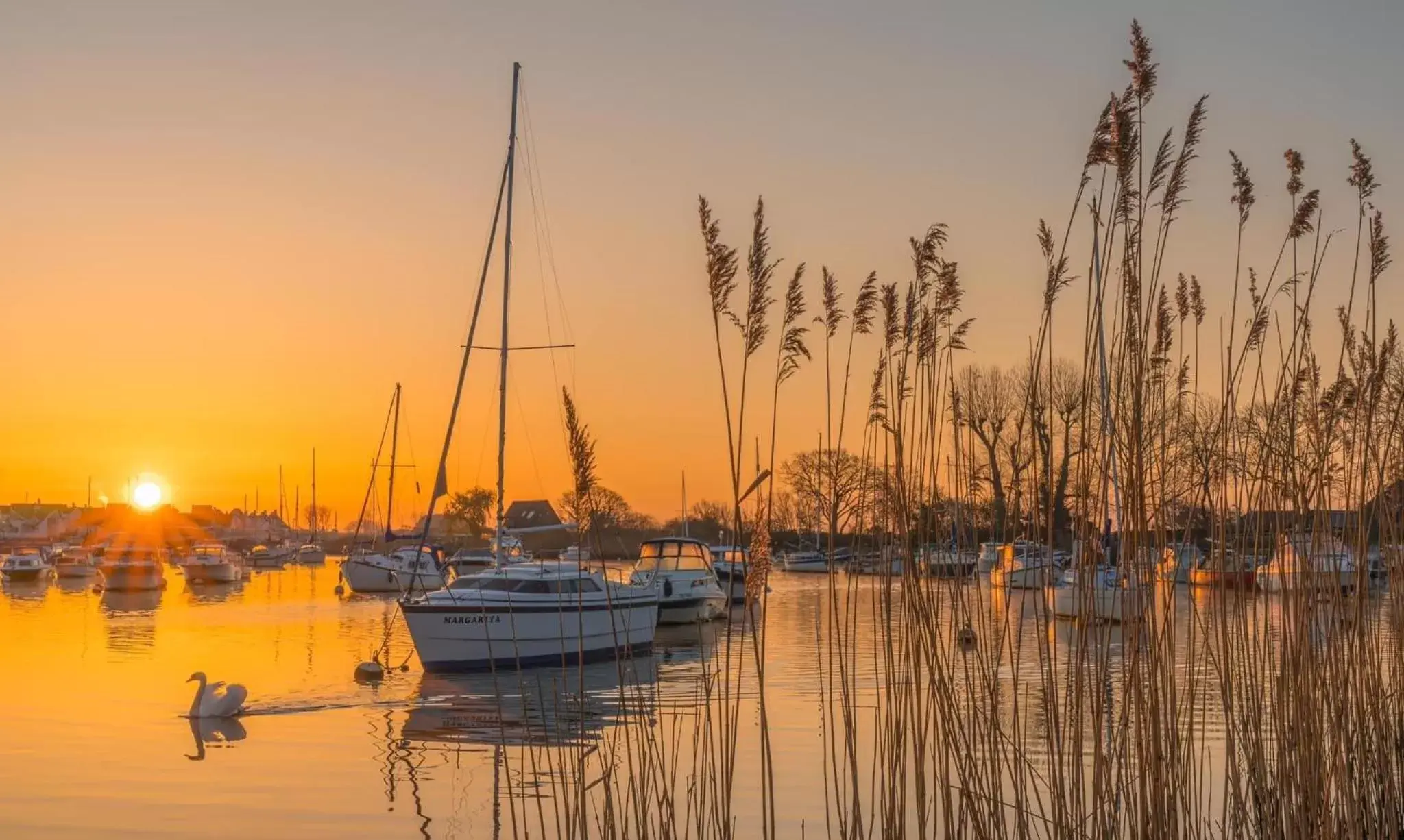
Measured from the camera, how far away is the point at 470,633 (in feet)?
68.4

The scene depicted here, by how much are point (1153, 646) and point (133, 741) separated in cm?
1343

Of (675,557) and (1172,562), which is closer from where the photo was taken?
(1172,562)

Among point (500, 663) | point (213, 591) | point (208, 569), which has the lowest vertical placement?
point (213, 591)

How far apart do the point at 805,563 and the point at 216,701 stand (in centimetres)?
6248

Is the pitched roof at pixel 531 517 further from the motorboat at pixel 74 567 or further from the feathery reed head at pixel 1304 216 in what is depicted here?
the feathery reed head at pixel 1304 216

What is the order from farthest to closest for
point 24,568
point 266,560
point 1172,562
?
point 266,560 < point 24,568 < point 1172,562

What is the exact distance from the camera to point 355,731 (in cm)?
1556

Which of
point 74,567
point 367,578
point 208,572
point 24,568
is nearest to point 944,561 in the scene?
point 367,578

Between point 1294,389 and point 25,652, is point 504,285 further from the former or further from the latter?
point 1294,389

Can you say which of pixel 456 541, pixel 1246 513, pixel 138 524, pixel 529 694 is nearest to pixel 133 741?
pixel 529 694

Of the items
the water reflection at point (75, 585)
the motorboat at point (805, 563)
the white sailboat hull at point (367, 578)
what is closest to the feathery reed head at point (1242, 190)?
the white sailboat hull at point (367, 578)

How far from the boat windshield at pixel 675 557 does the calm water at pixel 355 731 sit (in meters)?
2.56

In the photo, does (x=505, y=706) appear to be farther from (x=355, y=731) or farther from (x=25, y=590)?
(x=25, y=590)

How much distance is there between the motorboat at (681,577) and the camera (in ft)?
101
